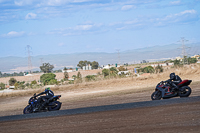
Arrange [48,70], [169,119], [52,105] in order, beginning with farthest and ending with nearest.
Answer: [48,70] → [52,105] → [169,119]

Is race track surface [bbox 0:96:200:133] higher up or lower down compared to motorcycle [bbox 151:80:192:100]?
lower down

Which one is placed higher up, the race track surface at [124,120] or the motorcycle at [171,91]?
the motorcycle at [171,91]

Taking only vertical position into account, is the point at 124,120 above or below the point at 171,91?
below

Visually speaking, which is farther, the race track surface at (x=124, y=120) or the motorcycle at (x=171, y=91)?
the motorcycle at (x=171, y=91)

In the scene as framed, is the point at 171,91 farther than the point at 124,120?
Yes

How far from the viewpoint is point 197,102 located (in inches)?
452

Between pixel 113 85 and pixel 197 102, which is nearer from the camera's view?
pixel 197 102

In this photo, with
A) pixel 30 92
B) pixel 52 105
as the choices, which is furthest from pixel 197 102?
pixel 30 92

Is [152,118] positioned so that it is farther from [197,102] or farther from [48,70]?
[48,70]

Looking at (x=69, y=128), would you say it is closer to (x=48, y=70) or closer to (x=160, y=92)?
(x=160, y=92)

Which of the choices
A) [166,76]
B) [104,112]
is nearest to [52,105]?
[104,112]

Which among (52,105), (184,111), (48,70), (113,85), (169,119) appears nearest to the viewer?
(169,119)

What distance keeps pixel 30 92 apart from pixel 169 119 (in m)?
28.0

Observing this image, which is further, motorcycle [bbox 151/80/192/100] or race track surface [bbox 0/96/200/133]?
motorcycle [bbox 151/80/192/100]
